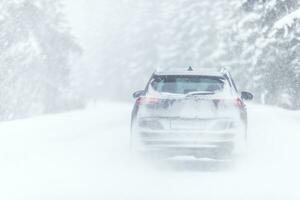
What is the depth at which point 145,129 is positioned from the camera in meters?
12.5

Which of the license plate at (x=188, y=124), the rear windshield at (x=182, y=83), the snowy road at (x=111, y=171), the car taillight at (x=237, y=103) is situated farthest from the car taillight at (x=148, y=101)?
the car taillight at (x=237, y=103)

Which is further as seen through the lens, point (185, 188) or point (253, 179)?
point (253, 179)

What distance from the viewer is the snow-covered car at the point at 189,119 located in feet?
40.2

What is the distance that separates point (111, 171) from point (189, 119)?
5.11ft

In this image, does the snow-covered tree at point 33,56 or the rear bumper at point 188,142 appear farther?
the snow-covered tree at point 33,56

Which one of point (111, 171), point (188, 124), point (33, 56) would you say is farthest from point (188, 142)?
point (33, 56)

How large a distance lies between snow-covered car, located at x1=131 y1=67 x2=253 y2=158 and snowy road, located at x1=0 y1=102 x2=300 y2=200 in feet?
1.39

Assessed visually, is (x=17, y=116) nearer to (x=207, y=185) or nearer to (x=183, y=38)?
(x=183, y=38)

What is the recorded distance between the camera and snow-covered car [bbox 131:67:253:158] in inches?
482

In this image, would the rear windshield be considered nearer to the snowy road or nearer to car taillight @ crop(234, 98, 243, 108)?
car taillight @ crop(234, 98, 243, 108)

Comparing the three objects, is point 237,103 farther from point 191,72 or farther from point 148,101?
point 148,101

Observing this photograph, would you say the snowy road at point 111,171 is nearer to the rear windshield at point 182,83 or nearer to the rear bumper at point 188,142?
the rear bumper at point 188,142

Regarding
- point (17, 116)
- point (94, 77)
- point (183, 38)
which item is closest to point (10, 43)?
point (17, 116)

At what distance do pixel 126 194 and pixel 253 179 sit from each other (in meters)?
2.59
